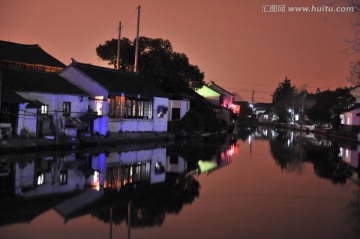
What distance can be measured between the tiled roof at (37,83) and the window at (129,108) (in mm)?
3087

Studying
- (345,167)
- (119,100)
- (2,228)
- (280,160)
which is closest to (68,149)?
(119,100)

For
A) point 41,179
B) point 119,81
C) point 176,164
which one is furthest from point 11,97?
point 119,81

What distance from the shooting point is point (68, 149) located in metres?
26.7

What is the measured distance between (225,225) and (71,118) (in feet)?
72.4

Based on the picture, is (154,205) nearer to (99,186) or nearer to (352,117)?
(99,186)

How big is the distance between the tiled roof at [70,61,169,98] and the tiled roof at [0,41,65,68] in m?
9.46

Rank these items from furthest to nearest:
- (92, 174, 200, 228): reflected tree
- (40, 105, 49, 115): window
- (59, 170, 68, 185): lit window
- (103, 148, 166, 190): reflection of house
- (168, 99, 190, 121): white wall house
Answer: (168, 99, 190, 121): white wall house, (40, 105, 49, 115): window, (103, 148, 166, 190): reflection of house, (59, 170, 68, 185): lit window, (92, 174, 200, 228): reflected tree

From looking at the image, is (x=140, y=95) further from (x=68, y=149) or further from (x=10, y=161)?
(x=10, y=161)

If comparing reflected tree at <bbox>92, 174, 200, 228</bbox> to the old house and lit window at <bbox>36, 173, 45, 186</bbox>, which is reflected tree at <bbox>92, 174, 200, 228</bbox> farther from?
the old house

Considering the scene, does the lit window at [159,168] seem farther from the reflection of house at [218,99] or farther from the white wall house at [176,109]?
the reflection of house at [218,99]

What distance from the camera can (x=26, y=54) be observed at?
45.6 metres

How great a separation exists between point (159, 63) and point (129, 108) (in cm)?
1344

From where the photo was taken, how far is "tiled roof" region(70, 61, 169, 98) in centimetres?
3597

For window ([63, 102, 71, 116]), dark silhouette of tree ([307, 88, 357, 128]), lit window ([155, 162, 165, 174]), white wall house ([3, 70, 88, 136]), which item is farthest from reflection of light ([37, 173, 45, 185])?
dark silhouette of tree ([307, 88, 357, 128])
